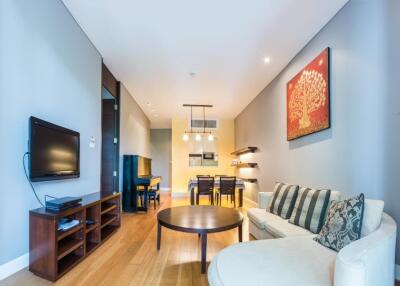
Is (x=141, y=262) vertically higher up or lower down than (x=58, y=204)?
lower down

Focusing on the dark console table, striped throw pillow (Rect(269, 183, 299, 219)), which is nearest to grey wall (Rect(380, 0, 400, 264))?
striped throw pillow (Rect(269, 183, 299, 219))

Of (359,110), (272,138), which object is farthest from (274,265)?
(272,138)

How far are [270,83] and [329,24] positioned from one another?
213 cm

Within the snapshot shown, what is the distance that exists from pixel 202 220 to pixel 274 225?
0.82 metres

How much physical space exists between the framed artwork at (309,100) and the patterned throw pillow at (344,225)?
131 cm

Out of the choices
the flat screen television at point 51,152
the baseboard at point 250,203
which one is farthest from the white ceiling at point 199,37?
the baseboard at point 250,203

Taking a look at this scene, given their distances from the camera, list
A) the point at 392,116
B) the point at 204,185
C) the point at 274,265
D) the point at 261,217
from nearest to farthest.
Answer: the point at 274,265 < the point at 392,116 < the point at 261,217 < the point at 204,185

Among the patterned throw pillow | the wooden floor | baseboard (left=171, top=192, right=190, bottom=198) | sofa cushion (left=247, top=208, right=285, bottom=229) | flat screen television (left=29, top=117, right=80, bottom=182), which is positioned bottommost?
baseboard (left=171, top=192, right=190, bottom=198)

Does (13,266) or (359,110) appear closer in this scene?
(13,266)

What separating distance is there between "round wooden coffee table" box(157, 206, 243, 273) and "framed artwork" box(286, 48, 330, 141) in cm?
160

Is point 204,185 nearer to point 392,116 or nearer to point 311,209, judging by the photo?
point 311,209

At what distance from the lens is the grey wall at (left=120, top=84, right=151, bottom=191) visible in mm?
5398

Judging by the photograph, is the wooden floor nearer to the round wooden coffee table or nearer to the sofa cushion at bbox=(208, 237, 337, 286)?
the round wooden coffee table

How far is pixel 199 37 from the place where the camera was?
3.39 m
